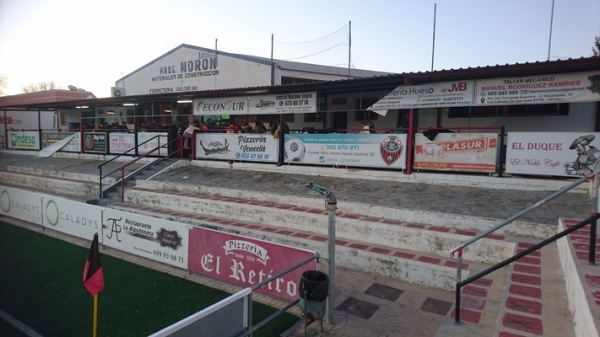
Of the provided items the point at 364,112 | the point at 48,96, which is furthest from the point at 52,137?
the point at 364,112

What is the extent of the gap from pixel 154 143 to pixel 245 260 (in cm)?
1189

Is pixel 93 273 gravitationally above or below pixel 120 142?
below

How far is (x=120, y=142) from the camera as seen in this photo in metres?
17.8

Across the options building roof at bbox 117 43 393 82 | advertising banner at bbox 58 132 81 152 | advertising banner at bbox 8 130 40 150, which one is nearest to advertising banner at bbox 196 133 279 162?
building roof at bbox 117 43 393 82

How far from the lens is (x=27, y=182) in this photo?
1717 centimetres

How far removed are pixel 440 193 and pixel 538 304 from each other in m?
5.08

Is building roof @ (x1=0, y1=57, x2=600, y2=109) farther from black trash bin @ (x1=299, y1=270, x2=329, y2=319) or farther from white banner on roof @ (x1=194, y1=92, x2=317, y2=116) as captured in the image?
black trash bin @ (x1=299, y1=270, x2=329, y2=319)

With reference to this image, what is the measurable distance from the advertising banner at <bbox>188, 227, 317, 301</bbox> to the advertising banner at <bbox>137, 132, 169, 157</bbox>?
398 inches

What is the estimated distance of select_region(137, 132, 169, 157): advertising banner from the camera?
1603cm

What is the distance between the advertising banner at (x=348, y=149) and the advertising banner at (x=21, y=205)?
7595 mm

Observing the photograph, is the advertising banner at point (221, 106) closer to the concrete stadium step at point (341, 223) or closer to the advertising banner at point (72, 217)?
the concrete stadium step at point (341, 223)

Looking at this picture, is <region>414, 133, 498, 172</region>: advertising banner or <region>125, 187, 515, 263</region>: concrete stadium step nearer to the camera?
<region>125, 187, 515, 263</region>: concrete stadium step

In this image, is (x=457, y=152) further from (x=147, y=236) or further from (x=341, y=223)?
(x=147, y=236)

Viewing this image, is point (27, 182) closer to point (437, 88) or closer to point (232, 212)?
point (232, 212)
